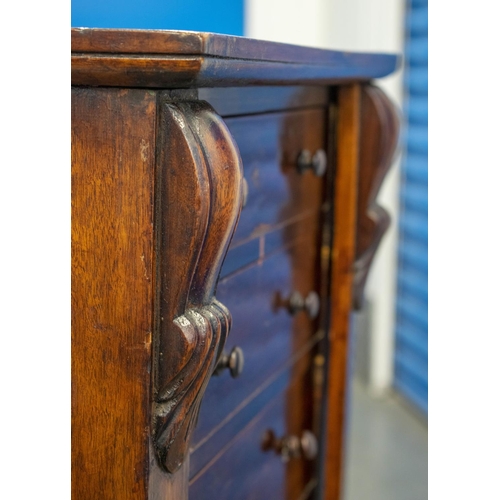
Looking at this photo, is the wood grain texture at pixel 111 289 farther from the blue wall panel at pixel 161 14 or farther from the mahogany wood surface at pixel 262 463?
the blue wall panel at pixel 161 14

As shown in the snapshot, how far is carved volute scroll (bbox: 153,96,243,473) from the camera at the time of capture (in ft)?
1.75

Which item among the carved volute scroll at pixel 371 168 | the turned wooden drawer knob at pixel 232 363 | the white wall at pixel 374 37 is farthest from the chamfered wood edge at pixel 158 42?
the white wall at pixel 374 37

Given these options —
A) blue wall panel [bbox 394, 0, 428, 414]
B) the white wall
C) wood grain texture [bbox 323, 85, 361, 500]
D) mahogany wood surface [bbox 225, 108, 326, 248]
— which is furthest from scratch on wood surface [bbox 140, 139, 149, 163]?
blue wall panel [bbox 394, 0, 428, 414]

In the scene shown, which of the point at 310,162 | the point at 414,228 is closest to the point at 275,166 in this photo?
the point at 310,162

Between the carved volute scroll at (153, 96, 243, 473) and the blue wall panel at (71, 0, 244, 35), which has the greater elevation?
the blue wall panel at (71, 0, 244, 35)

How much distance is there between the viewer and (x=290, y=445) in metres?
1.00

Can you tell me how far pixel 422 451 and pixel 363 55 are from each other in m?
1.48

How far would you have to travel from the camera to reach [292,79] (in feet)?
Result: 2.21

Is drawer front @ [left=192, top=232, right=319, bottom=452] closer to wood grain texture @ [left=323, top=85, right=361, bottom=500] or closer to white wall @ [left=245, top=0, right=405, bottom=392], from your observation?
wood grain texture @ [left=323, top=85, right=361, bottom=500]

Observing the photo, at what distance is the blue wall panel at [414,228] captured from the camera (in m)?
2.12

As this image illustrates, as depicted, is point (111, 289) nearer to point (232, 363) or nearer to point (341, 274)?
point (232, 363)

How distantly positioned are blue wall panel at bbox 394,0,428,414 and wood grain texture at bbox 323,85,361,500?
3.40ft
